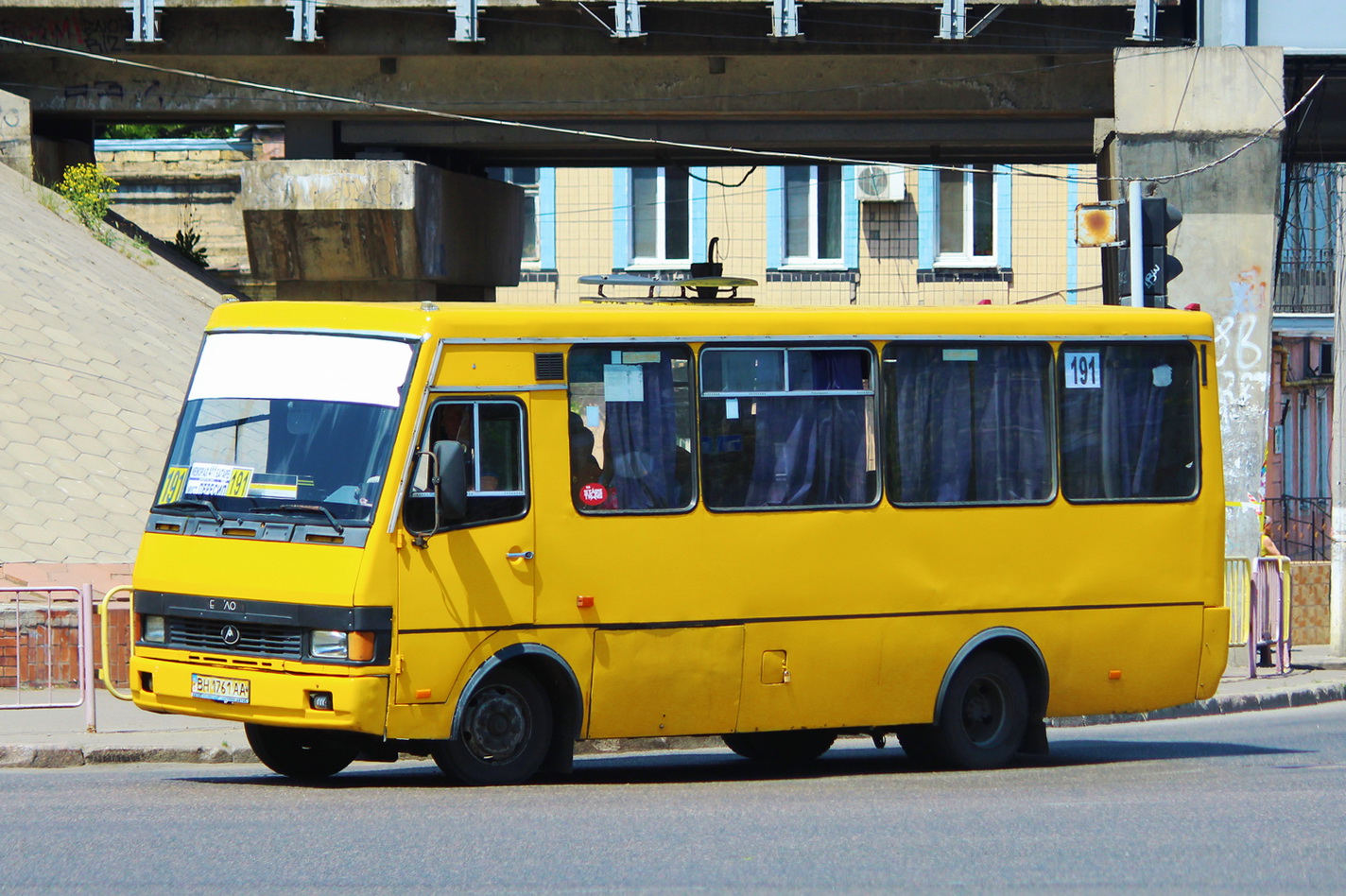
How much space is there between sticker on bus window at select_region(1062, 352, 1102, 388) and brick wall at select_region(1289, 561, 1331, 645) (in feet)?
34.8

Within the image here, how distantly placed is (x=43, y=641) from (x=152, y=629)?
3313mm

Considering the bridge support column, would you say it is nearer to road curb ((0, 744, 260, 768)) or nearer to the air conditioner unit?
road curb ((0, 744, 260, 768))

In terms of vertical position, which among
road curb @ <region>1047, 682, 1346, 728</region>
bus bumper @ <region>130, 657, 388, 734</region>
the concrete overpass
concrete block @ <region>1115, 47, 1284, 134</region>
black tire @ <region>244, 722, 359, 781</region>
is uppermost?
the concrete overpass

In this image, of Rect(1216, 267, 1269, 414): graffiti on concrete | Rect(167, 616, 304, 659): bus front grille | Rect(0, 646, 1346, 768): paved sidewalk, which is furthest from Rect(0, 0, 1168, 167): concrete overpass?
Rect(167, 616, 304, 659): bus front grille

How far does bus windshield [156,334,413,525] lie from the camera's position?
379 inches

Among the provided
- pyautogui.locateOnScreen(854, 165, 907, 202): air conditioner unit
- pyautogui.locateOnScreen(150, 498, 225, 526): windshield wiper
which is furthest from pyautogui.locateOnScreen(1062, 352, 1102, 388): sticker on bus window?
pyautogui.locateOnScreen(854, 165, 907, 202): air conditioner unit

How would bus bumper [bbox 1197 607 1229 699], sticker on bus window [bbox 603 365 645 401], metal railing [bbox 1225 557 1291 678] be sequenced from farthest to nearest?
metal railing [bbox 1225 557 1291 678] < bus bumper [bbox 1197 607 1229 699] < sticker on bus window [bbox 603 365 645 401]

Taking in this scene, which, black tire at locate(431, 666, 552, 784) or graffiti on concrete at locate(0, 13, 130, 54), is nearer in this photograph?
black tire at locate(431, 666, 552, 784)

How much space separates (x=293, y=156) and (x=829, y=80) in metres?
7.46

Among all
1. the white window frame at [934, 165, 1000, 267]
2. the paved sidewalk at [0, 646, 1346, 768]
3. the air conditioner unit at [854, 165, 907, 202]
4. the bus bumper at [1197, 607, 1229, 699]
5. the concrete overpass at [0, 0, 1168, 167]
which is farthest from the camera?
the white window frame at [934, 165, 1000, 267]

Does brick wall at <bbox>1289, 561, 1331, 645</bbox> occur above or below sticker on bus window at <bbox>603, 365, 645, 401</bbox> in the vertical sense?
below

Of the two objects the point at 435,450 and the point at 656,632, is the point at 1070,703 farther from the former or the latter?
the point at 435,450

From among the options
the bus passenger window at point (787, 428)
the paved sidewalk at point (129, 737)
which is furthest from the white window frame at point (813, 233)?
the bus passenger window at point (787, 428)

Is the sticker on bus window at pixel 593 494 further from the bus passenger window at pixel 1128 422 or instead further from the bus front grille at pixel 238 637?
the bus passenger window at pixel 1128 422
